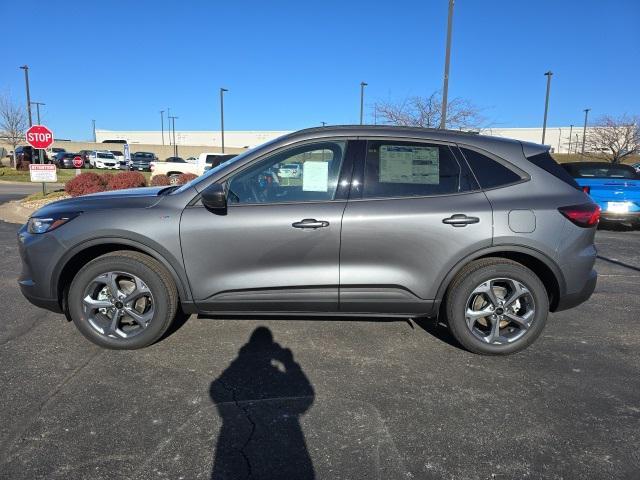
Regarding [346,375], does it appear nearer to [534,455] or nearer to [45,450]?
[534,455]

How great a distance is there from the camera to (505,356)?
376cm

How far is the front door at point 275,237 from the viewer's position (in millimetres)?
3510

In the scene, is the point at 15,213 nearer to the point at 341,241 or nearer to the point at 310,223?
the point at 310,223

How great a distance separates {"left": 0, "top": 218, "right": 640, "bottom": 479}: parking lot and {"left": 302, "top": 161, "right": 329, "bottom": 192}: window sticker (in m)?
1.32

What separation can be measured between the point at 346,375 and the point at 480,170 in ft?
6.15

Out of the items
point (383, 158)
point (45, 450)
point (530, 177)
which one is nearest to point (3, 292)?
point (45, 450)

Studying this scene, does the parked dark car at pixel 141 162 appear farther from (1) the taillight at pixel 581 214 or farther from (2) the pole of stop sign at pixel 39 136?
(1) the taillight at pixel 581 214

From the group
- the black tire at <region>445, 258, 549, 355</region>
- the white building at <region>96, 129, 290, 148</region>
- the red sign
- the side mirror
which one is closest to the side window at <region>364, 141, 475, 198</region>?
the black tire at <region>445, 258, 549, 355</region>

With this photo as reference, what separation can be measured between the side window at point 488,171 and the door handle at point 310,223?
125 cm

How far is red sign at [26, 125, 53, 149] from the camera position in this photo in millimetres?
13457

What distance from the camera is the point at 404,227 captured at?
3.50 meters

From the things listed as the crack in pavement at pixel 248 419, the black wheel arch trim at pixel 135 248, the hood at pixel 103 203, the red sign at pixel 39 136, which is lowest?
the crack in pavement at pixel 248 419

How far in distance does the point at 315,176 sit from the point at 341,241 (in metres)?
0.56

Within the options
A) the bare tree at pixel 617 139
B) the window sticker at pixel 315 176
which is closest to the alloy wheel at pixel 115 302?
the window sticker at pixel 315 176
